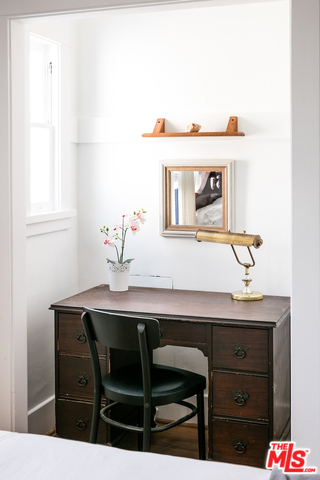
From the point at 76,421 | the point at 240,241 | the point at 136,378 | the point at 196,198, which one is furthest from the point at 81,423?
the point at 196,198

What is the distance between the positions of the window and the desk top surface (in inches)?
24.3

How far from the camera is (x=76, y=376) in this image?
275 centimetres

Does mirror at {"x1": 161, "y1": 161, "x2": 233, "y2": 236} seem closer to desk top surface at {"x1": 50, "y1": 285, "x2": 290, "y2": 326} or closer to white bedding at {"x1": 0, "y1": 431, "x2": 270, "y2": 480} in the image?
desk top surface at {"x1": 50, "y1": 285, "x2": 290, "y2": 326}

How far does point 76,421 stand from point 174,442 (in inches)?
23.2

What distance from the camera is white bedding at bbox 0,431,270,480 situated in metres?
1.48

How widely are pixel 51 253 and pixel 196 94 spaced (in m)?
1.20

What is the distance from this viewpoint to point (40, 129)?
311 cm

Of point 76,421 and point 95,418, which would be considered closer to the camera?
point 95,418

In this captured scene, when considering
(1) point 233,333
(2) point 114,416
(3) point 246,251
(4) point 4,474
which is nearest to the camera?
(4) point 4,474

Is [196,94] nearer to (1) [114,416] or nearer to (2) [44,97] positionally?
(2) [44,97]

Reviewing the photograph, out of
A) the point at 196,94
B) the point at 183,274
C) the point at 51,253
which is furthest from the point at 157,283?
the point at 196,94

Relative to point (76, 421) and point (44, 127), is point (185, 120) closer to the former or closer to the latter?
point (44, 127)

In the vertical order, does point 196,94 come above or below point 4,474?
above

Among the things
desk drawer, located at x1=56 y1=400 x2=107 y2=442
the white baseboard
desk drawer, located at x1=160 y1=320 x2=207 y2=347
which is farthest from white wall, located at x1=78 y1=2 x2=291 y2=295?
desk drawer, located at x1=56 y1=400 x2=107 y2=442
